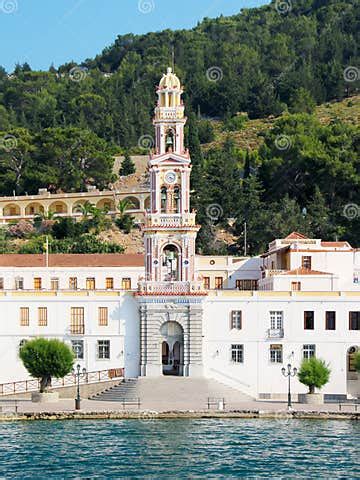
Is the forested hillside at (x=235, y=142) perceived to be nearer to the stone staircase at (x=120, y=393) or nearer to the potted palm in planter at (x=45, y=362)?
the stone staircase at (x=120, y=393)

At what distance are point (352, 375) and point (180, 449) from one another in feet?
71.7

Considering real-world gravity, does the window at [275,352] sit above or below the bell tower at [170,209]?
below

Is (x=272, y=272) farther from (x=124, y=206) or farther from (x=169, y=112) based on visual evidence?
(x=124, y=206)

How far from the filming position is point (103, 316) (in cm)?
7156

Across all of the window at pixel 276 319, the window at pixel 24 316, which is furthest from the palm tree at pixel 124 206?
the window at pixel 276 319

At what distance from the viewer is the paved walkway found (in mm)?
62562

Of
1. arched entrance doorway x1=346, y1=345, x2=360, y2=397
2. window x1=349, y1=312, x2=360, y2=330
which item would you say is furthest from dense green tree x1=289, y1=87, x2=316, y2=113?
arched entrance doorway x1=346, y1=345, x2=360, y2=397

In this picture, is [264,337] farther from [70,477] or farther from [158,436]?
[70,477]

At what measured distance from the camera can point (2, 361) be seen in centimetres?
7081

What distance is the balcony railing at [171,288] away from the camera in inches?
2795

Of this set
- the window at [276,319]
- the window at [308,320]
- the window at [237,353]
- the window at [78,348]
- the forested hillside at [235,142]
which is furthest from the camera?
the forested hillside at [235,142]

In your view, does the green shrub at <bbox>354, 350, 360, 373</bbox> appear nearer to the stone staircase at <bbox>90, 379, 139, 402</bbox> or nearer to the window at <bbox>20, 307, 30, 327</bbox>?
the stone staircase at <bbox>90, 379, 139, 402</bbox>

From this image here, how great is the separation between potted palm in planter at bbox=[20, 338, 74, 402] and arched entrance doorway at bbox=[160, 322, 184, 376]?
6.64 meters

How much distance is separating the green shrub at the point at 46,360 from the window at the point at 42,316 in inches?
179
